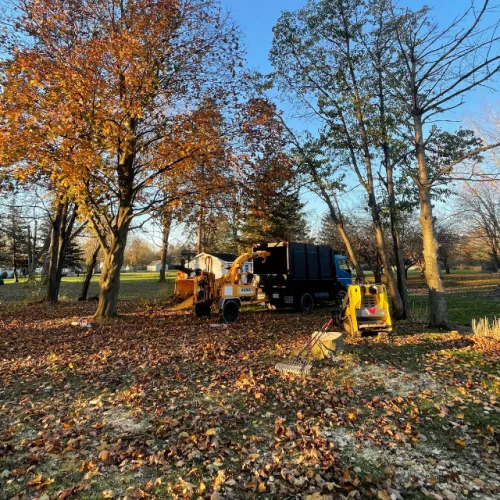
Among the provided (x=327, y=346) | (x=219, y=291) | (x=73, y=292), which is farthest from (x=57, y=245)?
(x=327, y=346)

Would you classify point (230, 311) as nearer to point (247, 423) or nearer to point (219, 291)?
point (219, 291)

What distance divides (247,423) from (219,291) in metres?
8.71

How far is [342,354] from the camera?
25.7ft

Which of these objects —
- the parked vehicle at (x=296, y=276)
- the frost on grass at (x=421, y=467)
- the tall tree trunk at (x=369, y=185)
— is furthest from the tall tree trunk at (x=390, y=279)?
the frost on grass at (x=421, y=467)

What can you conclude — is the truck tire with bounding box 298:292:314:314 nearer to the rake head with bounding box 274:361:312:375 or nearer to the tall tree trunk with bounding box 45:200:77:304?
the rake head with bounding box 274:361:312:375

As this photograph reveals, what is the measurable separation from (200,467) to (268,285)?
13107 millimetres

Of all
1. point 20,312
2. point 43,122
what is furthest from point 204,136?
point 20,312

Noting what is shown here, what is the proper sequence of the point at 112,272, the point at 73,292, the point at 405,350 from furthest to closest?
the point at 73,292 < the point at 112,272 < the point at 405,350

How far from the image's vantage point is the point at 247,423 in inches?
193

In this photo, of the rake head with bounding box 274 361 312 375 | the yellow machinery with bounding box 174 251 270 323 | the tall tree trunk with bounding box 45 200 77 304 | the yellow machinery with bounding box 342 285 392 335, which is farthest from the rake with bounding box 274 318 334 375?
the tall tree trunk with bounding box 45 200 77 304

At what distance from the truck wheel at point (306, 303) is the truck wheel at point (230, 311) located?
4.39 metres

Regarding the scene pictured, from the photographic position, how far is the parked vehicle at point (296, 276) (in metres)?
16.5

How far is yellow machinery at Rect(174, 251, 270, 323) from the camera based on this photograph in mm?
13199

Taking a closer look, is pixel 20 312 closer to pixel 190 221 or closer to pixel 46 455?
pixel 190 221
